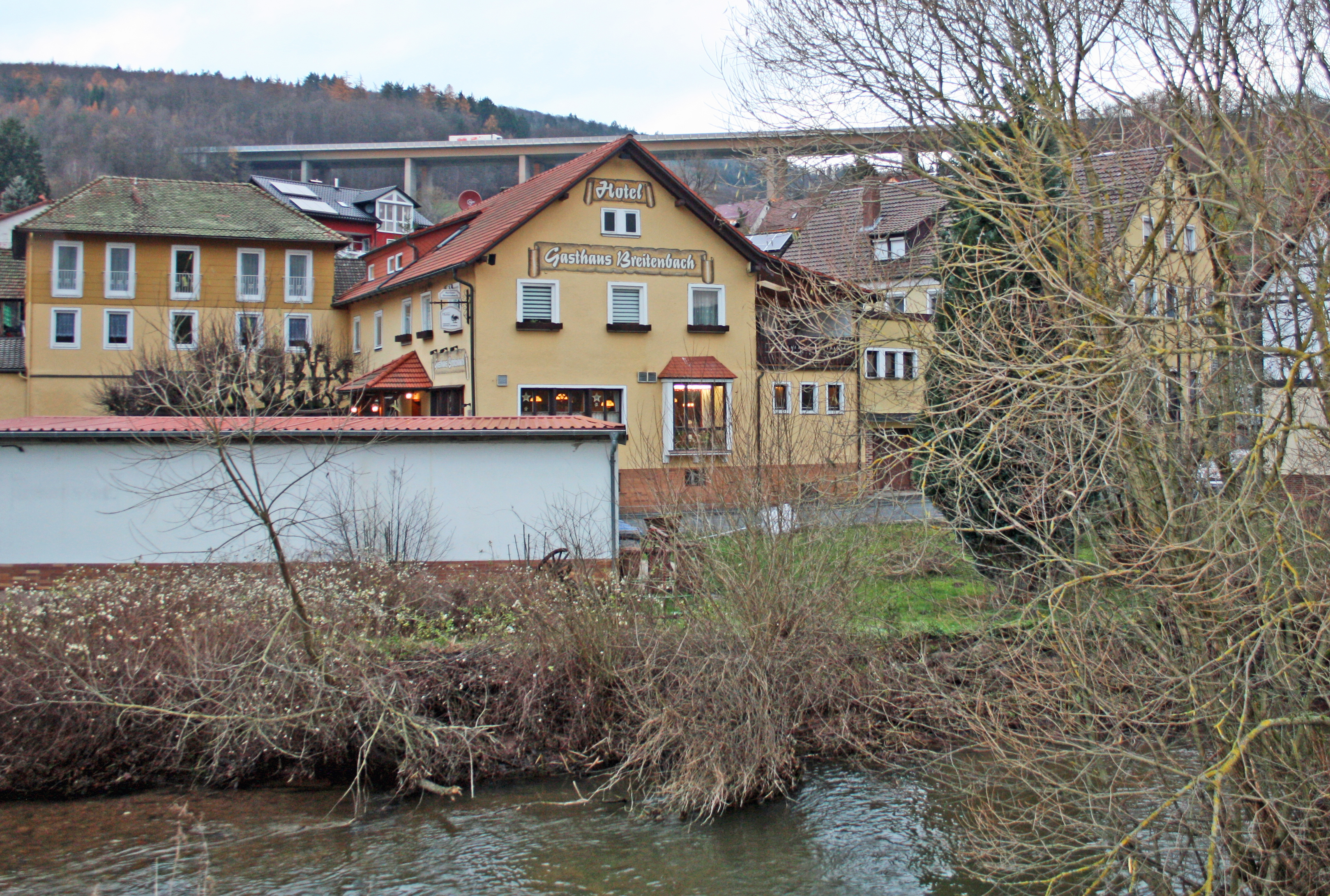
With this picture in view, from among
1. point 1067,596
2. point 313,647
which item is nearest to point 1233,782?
point 1067,596

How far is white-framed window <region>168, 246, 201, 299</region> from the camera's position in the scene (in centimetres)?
3391

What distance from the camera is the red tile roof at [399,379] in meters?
27.1

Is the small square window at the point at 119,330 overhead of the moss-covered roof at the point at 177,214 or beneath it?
beneath

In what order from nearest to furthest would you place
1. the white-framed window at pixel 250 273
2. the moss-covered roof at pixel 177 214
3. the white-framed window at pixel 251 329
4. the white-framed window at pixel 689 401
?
the white-framed window at pixel 251 329 < the white-framed window at pixel 689 401 < the moss-covered roof at pixel 177 214 < the white-framed window at pixel 250 273

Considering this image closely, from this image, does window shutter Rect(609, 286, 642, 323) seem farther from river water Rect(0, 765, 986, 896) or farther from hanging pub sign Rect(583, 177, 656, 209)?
river water Rect(0, 765, 986, 896)

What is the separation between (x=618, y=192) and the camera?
26.2 m

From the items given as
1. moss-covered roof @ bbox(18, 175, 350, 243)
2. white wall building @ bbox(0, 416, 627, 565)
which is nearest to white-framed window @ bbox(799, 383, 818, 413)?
white wall building @ bbox(0, 416, 627, 565)

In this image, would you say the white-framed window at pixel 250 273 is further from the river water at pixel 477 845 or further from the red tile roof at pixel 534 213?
the river water at pixel 477 845

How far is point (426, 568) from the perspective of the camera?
48.0ft

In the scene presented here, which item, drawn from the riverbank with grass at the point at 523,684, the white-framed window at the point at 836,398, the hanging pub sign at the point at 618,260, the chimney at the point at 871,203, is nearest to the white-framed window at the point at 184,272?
the hanging pub sign at the point at 618,260

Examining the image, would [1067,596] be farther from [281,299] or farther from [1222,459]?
[281,299]

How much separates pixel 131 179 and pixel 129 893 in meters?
33.3

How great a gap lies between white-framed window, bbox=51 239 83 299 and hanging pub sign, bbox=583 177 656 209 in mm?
17780

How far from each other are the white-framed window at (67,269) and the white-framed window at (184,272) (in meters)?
2.61
